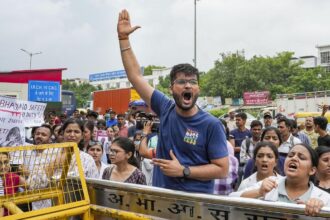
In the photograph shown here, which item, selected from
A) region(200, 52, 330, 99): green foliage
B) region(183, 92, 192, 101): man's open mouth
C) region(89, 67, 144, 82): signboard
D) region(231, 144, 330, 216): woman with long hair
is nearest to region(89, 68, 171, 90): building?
region(89, 67, 144, 82): signboard

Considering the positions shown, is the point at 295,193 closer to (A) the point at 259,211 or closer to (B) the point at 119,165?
(A) the point at 259,211

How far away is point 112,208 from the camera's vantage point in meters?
2.20

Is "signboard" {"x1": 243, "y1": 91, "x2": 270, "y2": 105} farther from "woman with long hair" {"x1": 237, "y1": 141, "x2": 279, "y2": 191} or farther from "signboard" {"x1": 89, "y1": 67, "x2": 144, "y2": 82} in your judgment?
"woman with long hair" {"x1": 237, "y1": 141, "x2": 279, "y2": 191}

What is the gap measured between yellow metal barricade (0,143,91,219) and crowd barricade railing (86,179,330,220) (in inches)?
5.3

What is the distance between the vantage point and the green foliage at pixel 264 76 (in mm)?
45500

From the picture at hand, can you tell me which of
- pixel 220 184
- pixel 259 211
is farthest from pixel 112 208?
pixel 220 184

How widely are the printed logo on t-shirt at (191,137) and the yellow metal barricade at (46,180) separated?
0.65 metres

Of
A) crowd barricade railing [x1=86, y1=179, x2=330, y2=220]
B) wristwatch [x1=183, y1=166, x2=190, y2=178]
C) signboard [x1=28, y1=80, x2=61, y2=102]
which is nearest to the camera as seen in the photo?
crowd barricade railing [x1=86, y1=179, x2=330, y2=220]

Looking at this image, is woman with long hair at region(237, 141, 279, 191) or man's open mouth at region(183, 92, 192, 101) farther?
woman with long hair at region(237, 141, 279, 191)

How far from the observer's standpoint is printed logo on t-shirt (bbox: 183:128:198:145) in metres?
2.20

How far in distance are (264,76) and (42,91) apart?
36149 millimetres

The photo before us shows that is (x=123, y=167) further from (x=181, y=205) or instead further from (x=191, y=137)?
(x=181, y=205)

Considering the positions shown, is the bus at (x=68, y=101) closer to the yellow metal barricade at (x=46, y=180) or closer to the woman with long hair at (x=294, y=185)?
the yellow metal barricade at (x=46, y=180)

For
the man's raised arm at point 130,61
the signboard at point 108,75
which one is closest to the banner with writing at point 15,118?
the man's raised arm at point 130,61
